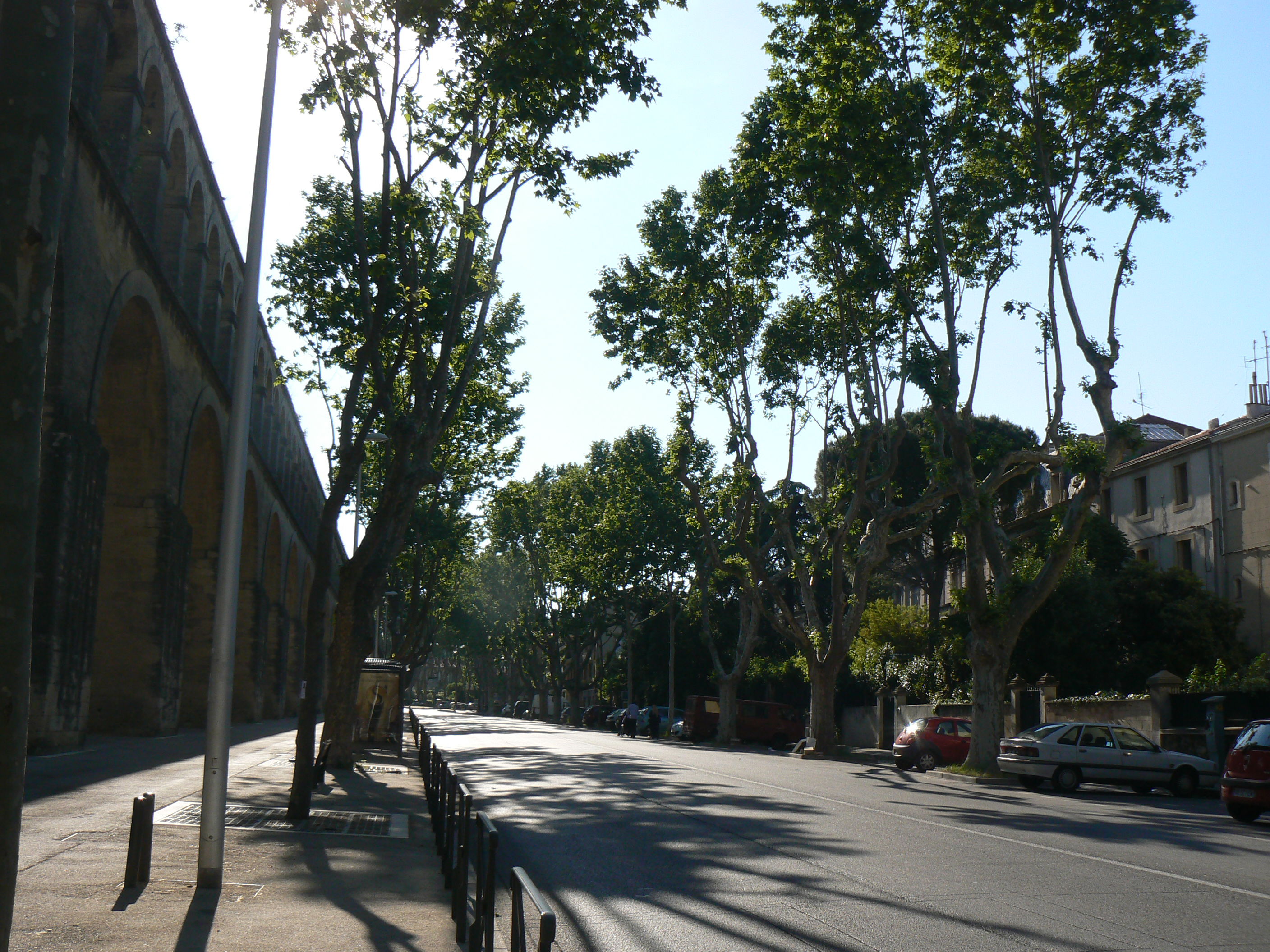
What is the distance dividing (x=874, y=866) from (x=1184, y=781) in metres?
14.6

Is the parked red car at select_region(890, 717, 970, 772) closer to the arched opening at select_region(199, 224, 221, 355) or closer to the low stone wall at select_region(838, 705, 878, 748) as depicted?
the low stone wall at select_region(838, 705, 878, 748)

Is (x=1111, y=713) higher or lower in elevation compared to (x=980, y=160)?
lower

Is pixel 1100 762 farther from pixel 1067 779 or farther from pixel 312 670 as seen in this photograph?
pixel 312 670

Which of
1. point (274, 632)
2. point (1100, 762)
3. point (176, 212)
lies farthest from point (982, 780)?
point (274, 632)

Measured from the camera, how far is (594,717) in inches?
2628

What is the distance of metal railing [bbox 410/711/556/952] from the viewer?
454cm

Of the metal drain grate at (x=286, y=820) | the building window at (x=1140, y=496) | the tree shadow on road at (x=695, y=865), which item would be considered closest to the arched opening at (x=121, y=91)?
the metal drain grate at (x=286, y=820)

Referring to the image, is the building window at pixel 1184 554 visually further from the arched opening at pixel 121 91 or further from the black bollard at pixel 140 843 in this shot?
the black bollard at pixel 140 843

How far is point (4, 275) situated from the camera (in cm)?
330

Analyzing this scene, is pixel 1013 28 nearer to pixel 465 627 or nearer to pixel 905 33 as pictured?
pixel 905 33

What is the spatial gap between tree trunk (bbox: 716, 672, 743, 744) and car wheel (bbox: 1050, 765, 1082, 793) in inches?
940

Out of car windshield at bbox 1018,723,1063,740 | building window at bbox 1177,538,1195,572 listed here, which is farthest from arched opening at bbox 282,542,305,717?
building window at bbox 1177,538,1195,572

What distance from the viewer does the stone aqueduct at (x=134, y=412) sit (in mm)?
17625

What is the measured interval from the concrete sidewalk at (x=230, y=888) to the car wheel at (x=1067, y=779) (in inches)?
516
